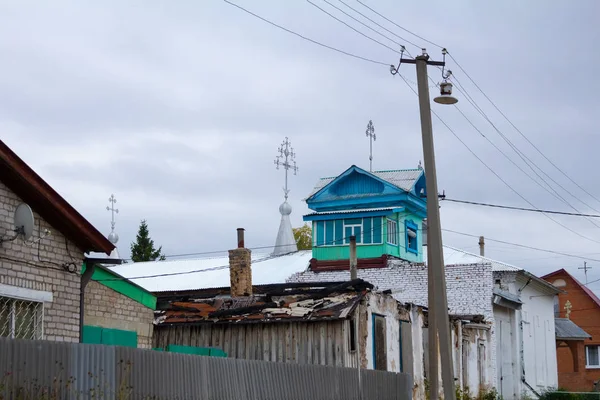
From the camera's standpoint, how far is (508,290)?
35656 mm

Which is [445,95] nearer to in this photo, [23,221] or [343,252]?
[23,221]

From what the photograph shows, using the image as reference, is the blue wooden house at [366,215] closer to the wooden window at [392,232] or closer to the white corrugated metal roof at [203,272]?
the wooden window at [392,232]

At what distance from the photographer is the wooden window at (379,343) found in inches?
857

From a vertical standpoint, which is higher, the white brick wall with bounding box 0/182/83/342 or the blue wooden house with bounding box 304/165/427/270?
the blue wooden house with bounding box 304/165/427/270

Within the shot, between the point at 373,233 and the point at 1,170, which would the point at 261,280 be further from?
the point at 1,170

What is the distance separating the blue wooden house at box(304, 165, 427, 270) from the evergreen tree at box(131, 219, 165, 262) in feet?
112

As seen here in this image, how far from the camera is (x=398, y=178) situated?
3881 centimetres

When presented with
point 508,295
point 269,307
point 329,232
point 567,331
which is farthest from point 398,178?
point 269,307

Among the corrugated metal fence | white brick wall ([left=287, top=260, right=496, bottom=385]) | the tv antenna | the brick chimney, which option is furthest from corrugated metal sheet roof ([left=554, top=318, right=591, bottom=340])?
the tv antenna

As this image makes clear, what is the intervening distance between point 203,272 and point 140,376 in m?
28.1

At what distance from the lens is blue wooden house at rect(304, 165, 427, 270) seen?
37375 millimetres

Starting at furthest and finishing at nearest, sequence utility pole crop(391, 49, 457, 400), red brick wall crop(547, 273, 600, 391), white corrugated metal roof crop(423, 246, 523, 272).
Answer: red brick wall crop(547, 273, 600, 391), white corrugated metal roof crop(423, 246, 523, 272), utility pole crop(391, 49, 457, 400)

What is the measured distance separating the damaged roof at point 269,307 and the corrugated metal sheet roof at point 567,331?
87.9ft

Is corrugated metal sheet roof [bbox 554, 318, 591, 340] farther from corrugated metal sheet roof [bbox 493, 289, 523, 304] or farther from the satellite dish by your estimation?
the satellite dish
